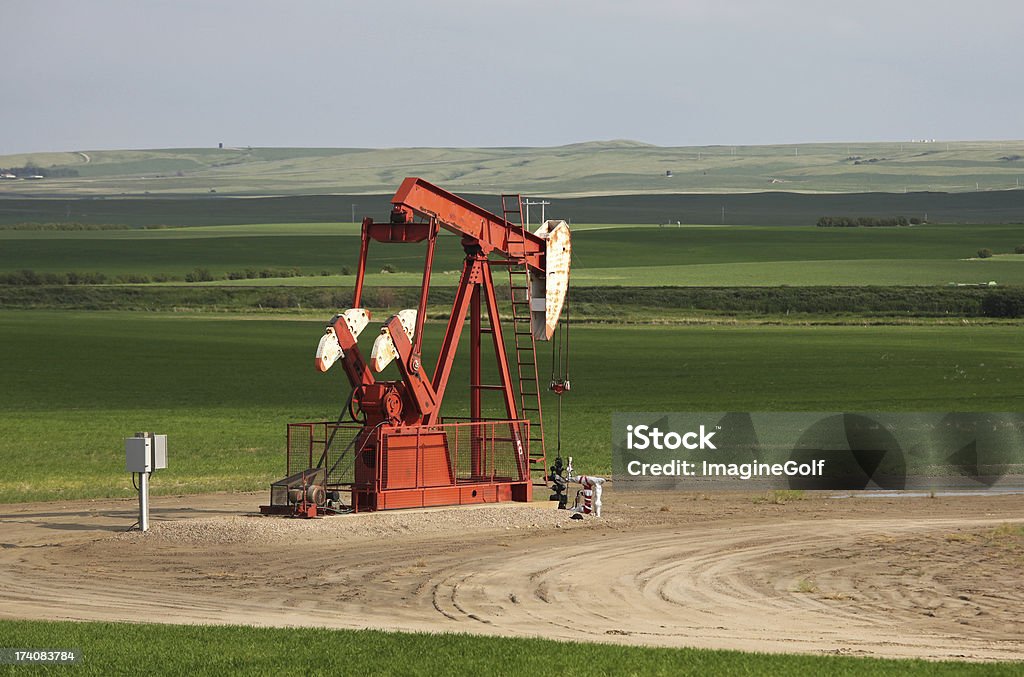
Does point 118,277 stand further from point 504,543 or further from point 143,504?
point 504,543

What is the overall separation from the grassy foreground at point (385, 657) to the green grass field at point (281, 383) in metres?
15.8

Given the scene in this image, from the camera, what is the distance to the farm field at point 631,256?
10512cm

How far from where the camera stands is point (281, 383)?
57.5 meters

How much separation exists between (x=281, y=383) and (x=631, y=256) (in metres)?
71.6

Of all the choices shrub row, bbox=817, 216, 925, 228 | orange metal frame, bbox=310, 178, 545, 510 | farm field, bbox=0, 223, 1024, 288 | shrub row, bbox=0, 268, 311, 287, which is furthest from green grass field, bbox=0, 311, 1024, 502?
shrub row, bbox=817, 216, 925, 228

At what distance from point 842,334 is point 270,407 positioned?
37732 millimetres

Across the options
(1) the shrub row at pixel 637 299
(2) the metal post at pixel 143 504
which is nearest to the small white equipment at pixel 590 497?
(2) the metal post at pixel 143 504

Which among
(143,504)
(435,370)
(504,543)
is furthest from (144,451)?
(504,543)

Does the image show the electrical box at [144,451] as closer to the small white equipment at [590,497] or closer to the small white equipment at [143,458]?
the small white equipment at [143,458]

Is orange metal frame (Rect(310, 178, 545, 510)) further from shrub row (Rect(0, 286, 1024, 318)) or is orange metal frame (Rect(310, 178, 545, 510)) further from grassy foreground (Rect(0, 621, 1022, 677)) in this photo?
shrub row (Rect(0, 286, 1024, 318))

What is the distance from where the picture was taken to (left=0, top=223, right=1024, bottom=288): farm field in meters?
105

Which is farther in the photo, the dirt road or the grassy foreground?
the dirt road

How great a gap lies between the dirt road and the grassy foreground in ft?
3.86

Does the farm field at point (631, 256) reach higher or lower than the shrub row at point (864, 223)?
lower
